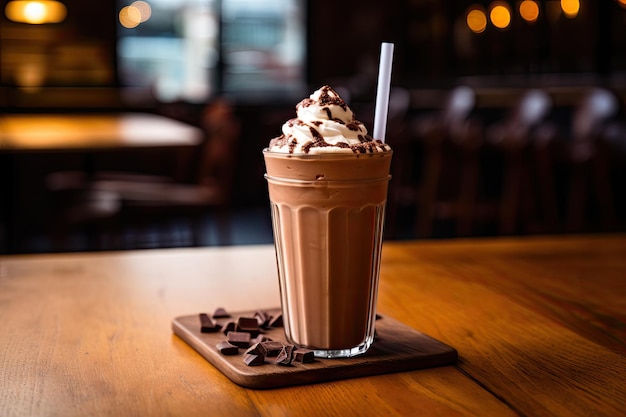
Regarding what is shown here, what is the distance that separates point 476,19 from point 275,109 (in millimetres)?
2240

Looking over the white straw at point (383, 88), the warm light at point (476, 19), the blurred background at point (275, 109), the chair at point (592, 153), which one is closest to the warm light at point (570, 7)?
the blurred background at point (275, 109)

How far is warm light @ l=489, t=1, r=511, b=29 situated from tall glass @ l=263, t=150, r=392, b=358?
7282mm

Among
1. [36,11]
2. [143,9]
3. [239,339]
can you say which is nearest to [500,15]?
[143,9]

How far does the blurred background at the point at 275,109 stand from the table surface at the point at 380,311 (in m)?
2.45

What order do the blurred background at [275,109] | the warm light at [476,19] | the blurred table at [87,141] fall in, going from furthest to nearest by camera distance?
the warm light at [476,19] → the blurred background at [275,109] → the blurred table at [87,141]

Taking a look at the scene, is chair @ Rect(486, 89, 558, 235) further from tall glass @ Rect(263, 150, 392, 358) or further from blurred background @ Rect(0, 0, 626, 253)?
tall glass @ Rect(263, 150, 392, 358)

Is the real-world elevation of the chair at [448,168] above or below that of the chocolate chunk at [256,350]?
below

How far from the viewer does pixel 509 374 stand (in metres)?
0.82

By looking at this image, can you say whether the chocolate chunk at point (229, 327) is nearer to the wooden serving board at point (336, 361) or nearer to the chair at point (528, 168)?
the wooden serving board at point (336, 361)

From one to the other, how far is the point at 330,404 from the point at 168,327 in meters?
0.34

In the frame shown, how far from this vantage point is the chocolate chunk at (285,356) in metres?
0.83

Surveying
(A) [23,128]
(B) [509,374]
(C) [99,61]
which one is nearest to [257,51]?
(C) [99,61]

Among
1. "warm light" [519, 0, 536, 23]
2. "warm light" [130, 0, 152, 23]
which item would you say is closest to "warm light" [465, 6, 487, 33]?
"warm light" [519, 0, 536, 23]

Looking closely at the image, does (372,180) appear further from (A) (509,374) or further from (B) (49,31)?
(B) (49,31)
